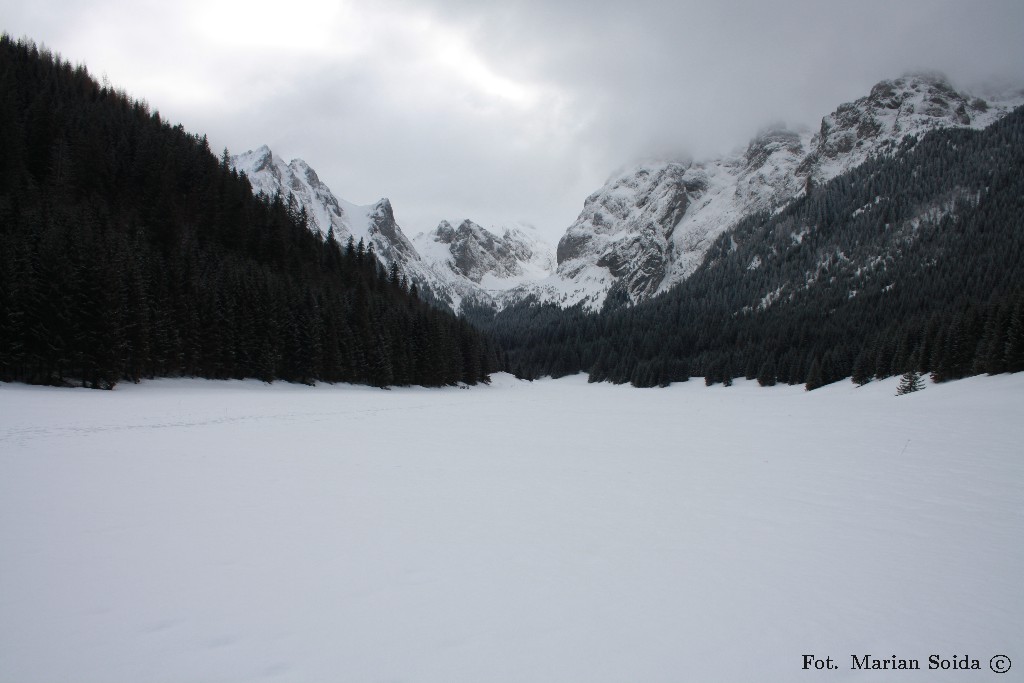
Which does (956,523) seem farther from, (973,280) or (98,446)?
(973,280)

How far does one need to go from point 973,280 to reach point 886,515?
458 ft

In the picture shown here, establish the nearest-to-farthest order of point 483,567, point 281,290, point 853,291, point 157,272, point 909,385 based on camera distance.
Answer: point 483,567
point 157,272
point 909,385
point 281,290
point 853,291

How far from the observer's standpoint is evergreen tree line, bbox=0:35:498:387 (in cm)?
2795

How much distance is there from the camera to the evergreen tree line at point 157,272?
28.0m

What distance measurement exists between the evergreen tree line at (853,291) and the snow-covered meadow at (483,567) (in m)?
51.6

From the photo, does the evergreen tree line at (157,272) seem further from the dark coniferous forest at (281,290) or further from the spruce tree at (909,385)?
the spruce tree at (909,385)

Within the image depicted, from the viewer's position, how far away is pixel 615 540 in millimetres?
6195

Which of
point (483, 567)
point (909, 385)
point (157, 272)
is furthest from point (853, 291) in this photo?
point (483, 567)

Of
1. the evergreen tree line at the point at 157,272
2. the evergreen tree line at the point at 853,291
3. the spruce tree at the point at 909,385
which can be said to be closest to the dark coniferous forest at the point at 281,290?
the evergreen tree line at the point at 157,272

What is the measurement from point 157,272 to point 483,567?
4353 centimetres

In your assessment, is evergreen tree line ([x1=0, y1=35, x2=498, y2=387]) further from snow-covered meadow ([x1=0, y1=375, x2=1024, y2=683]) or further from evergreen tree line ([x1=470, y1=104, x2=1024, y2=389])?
evergreen tree line ([x1=470, y1=104, x2=1024, y2=389])

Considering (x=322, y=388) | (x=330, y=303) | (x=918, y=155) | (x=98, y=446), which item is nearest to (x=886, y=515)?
(x=98, y=446)

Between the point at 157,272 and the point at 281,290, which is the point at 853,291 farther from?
the point at 157,272

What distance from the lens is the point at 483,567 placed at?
518 cm
